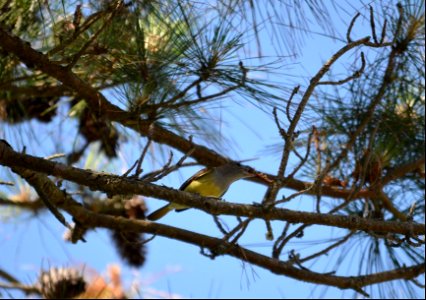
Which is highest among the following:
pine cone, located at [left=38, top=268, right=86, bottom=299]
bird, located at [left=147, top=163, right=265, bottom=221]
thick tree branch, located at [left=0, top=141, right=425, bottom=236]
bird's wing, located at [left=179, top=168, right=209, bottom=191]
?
bird's wing, located at [left=179, top=168, right=209, bottom=191]

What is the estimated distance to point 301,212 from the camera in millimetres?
1708

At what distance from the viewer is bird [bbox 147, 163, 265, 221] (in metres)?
2.60

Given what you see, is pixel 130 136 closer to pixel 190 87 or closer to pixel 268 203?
pixel 190 87

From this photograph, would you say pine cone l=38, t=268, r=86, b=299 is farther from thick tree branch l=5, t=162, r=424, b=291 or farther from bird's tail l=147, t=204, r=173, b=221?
bird's tail l=147, t=204, r=173, b=221

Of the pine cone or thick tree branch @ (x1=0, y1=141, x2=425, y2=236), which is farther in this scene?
the pine cone

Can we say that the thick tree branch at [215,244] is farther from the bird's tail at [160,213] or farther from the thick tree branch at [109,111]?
the bird's tail at [160,213]

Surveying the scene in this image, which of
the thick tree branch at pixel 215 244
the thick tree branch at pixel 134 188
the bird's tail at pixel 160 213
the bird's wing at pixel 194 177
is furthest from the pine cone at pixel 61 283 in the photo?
the thick tree branch at pixel 134 188

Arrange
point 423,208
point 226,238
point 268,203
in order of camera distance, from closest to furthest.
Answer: point 268,203, point 226,238, point 423,208

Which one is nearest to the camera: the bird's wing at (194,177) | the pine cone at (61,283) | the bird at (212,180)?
the pine cone at (61,283)

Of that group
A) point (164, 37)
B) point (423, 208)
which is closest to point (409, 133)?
point (423, 208)

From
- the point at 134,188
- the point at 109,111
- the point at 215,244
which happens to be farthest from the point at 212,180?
the point at 134,188

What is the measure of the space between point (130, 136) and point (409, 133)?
1.05 m

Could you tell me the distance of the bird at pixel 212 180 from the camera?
260 cm

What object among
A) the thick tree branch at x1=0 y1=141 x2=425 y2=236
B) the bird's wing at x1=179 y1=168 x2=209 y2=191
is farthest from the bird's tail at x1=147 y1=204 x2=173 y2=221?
the thick tree branch at x1=0 y1=141 x2=425 y2=236
